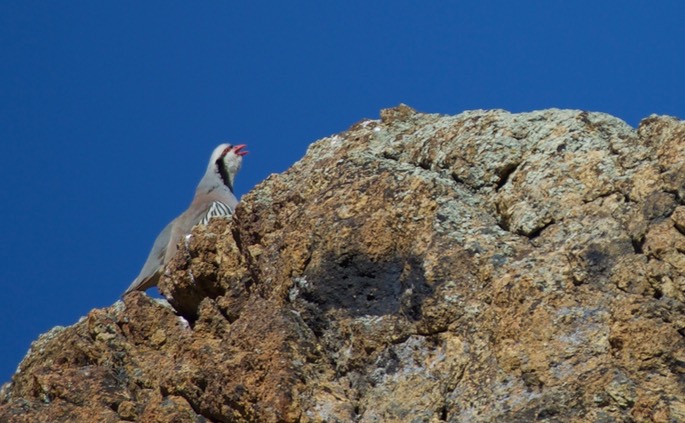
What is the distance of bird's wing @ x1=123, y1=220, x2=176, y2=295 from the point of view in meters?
12.2

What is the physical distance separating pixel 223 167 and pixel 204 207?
4.77 ft

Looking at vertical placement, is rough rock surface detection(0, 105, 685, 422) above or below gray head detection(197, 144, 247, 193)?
below

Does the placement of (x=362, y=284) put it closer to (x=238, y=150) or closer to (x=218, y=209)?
(x=218, y=209)

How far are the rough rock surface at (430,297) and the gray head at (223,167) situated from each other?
272 inches

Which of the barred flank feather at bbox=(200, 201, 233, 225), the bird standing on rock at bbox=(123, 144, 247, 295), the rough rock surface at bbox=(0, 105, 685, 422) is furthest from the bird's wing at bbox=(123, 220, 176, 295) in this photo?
the rough rock surface at bbox=(0, 105, 685, 422)

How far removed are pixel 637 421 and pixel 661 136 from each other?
5.77 feet

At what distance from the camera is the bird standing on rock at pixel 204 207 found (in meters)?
12.2

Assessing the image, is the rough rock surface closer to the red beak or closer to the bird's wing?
the bird's wing

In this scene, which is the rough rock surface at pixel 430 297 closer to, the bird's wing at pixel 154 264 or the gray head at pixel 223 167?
the bird's wing at pixel 154 264

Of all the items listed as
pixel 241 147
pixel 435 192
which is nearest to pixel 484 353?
pixel 435 192

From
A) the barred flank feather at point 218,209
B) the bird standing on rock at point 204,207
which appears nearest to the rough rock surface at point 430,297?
the bird standing on rock at point 204,207

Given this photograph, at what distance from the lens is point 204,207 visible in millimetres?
13414

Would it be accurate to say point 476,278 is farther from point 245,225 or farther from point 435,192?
point 245,225

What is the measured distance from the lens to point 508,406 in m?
5.27
